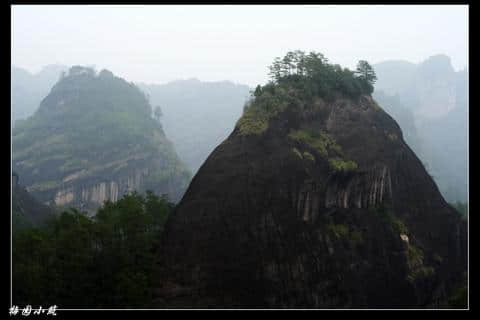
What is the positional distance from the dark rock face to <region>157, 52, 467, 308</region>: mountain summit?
0.07 m

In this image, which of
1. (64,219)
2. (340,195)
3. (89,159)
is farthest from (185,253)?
(89,159)

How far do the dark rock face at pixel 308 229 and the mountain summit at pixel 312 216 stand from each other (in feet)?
0.22

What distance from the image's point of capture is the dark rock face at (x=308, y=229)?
2406 centimetres

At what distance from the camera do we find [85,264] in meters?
23.1

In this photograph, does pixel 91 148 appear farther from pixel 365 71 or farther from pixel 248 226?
pixel 248 226

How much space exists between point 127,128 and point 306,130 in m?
68.1

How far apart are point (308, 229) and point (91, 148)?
68.1 meters

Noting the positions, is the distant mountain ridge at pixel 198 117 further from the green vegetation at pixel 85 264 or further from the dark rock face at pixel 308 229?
the green vegetation at pixel 85 264

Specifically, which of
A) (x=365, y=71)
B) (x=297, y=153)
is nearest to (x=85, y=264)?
(x=297, y=153)

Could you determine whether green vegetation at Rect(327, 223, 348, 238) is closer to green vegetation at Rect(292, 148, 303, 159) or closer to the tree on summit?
green vegetation at Rect(292, 148, 303, 159)

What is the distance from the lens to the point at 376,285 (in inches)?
1071

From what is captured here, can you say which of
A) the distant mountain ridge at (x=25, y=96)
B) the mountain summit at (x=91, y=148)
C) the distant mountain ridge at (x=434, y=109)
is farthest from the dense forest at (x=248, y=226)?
the distant mountain ridge at (x=25, y=96)

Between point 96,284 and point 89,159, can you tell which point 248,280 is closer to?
point 96,284
